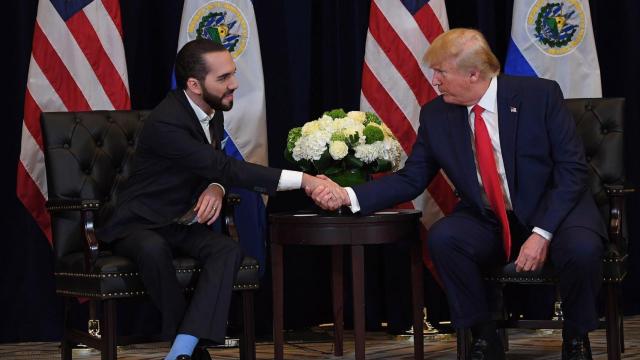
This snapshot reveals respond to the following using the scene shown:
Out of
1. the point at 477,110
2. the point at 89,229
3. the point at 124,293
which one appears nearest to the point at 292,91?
the point at 477,110

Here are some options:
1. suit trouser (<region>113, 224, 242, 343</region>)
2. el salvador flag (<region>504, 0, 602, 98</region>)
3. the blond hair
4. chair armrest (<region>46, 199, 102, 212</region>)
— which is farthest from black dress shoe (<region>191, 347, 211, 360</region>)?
el salvador flag (<region>504, 0, 602, 98</region>)

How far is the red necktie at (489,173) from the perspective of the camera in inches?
172

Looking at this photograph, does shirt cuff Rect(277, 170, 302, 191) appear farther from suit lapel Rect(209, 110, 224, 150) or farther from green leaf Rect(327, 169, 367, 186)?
suit lapel Rect(209, 110, 224, 150)

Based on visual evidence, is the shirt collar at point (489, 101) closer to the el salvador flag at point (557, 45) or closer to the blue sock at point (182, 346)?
the el salvador flag at point (557, 45)

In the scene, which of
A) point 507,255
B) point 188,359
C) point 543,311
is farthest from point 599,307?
point 188,359

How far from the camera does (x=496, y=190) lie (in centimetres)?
438

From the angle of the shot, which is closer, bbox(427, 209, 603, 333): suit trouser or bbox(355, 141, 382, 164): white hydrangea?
bbox(427, 209, 603, 333): suit trouser

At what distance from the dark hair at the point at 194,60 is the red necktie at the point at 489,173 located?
1094 millimetres

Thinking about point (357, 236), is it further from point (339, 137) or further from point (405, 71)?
point (405, 71)

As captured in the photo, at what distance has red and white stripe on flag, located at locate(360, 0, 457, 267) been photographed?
18.1ft

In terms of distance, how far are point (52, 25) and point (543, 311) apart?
290cm

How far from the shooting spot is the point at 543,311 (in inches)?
232

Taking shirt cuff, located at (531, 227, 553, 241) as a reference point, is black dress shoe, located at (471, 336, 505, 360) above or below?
below

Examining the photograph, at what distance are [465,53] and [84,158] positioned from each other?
169 cm
